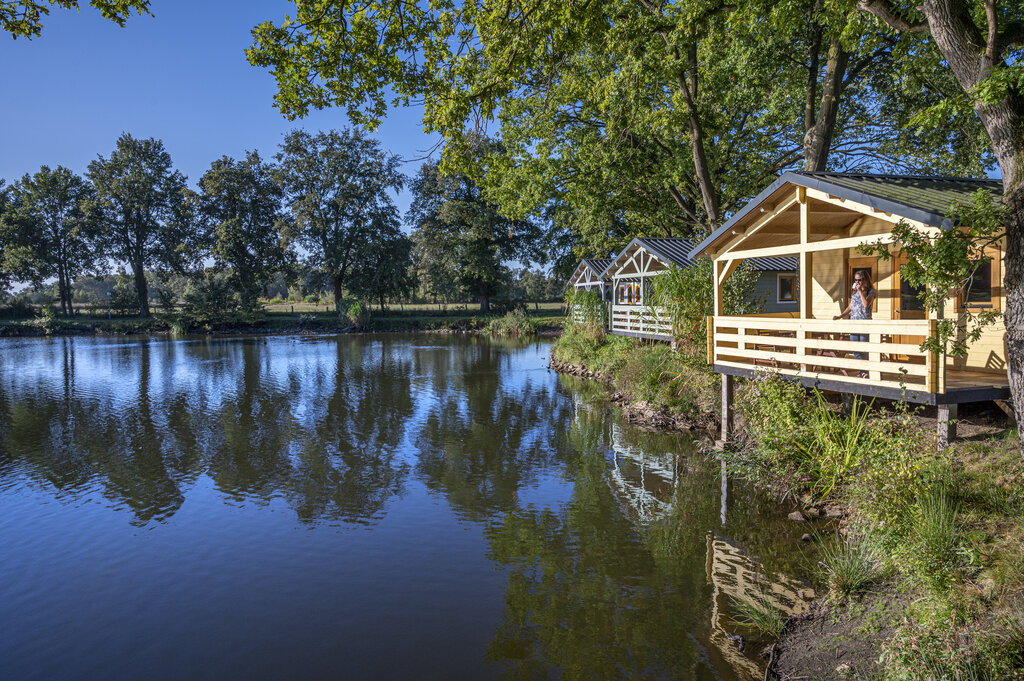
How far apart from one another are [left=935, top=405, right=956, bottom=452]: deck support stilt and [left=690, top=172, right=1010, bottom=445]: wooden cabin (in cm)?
2

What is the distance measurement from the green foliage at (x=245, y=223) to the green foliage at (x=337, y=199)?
2.26 metres

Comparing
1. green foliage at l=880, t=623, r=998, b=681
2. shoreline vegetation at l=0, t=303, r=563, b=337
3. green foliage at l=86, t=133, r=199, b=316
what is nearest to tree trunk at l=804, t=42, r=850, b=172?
green foliage at l=880, t=623, r=998, b=681

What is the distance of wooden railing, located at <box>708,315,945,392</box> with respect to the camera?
8.05m

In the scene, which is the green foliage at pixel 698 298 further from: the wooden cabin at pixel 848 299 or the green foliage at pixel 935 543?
the green foliage at pixel 935 543

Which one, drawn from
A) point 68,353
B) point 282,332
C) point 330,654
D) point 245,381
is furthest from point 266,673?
point 282,332

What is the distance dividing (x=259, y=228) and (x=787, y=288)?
1897 inches

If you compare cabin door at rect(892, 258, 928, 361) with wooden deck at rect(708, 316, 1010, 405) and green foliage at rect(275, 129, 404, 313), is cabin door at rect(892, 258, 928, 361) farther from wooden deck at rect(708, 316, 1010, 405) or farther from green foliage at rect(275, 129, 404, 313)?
green foliage at rect(275, 129, 404, 313)

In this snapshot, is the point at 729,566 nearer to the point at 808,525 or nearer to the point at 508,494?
the point at 808,525

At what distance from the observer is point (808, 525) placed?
805 centimetres

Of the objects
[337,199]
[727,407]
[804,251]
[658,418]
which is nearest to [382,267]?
[337,199]

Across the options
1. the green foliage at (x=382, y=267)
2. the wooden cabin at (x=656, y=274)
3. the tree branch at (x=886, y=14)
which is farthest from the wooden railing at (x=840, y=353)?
the green foliage at (x=382, y=267)

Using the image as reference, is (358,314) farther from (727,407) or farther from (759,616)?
(759,616)

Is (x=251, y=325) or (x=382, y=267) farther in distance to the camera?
(x=382, y=267)

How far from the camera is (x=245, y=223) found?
54438 mm
